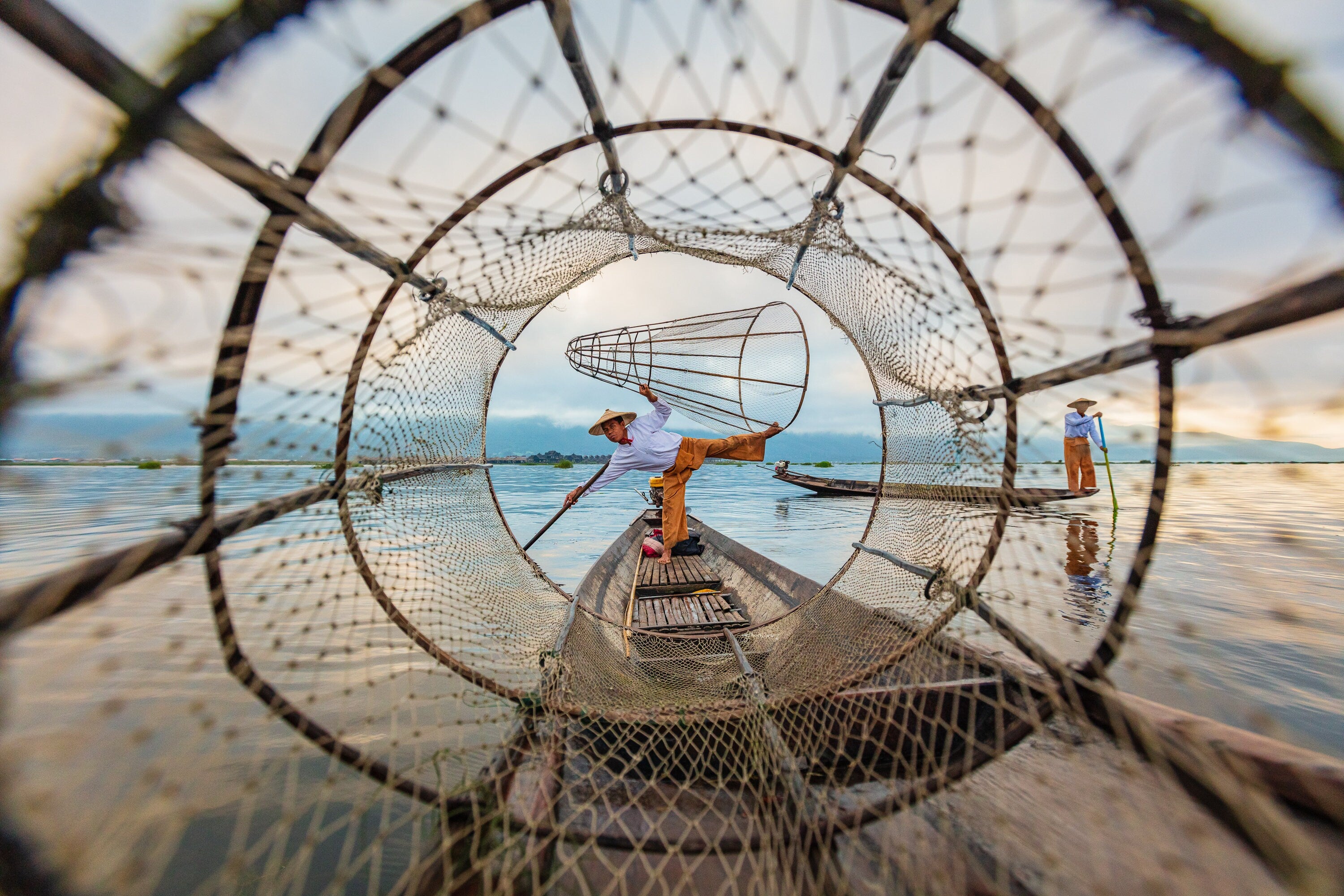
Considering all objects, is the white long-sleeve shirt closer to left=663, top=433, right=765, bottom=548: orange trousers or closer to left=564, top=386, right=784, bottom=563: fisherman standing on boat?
left=564, top=386, right=784, bottom=563: fisherman standing on boat

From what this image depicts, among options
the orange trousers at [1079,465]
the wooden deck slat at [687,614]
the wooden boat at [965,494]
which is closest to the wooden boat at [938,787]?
the wooden boat at [965,494]

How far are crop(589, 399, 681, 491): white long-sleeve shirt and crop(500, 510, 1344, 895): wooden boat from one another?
9.06 ft

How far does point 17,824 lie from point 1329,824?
9.83 ft

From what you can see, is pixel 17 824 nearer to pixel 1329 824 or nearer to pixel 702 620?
pixel 1329 824

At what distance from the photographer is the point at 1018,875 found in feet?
4.47

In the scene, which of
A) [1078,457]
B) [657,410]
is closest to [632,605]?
[657,410]

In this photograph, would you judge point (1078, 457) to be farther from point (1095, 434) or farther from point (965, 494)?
point (965, 494)

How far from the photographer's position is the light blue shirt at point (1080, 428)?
7905mm

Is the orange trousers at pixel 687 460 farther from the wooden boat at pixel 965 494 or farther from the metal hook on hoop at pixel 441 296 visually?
the metal hook on hoop at pixel 441 296

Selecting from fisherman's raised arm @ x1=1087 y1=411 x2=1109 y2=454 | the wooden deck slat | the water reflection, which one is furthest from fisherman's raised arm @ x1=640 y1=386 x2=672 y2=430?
fisherman's raised arm @ x1=1087 y1=411 x2=1109 y2=454

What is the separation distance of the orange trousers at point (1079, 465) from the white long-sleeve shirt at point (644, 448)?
8.97 meters

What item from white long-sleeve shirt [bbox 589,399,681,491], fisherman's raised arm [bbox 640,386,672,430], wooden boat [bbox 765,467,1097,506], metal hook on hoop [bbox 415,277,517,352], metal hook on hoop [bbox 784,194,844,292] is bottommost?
wooden boat [bbox 765,467,1097,506]

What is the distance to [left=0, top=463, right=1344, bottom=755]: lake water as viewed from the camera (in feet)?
5.22

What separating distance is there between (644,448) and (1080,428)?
843 cm
